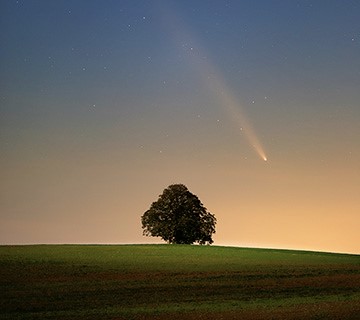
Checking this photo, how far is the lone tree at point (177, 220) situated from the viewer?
8675 centimetres

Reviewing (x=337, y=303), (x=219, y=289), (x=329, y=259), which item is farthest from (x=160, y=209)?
(x=337, y=303)

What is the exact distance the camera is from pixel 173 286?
40188mm

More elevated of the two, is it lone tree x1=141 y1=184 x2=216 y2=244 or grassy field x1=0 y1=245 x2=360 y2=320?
lone tree x1=141 y1=184 x2=216 y2=244

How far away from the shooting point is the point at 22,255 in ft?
197

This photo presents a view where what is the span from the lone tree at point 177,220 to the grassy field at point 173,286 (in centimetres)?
2269

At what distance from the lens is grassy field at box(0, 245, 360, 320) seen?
98.9ft

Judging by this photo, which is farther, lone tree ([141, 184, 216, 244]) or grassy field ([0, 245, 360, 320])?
lone tree ([141, 184, 216, 244])

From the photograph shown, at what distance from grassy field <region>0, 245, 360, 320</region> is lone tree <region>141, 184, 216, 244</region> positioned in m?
22.7

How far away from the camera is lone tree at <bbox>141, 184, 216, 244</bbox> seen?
3415 inches

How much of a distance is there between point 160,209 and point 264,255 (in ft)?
71.2

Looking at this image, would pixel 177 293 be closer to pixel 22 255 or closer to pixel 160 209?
pixel 22 255

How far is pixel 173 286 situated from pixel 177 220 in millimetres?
46626

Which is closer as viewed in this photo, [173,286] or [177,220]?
[173,286]

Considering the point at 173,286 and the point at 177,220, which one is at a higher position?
the point at 177,220
